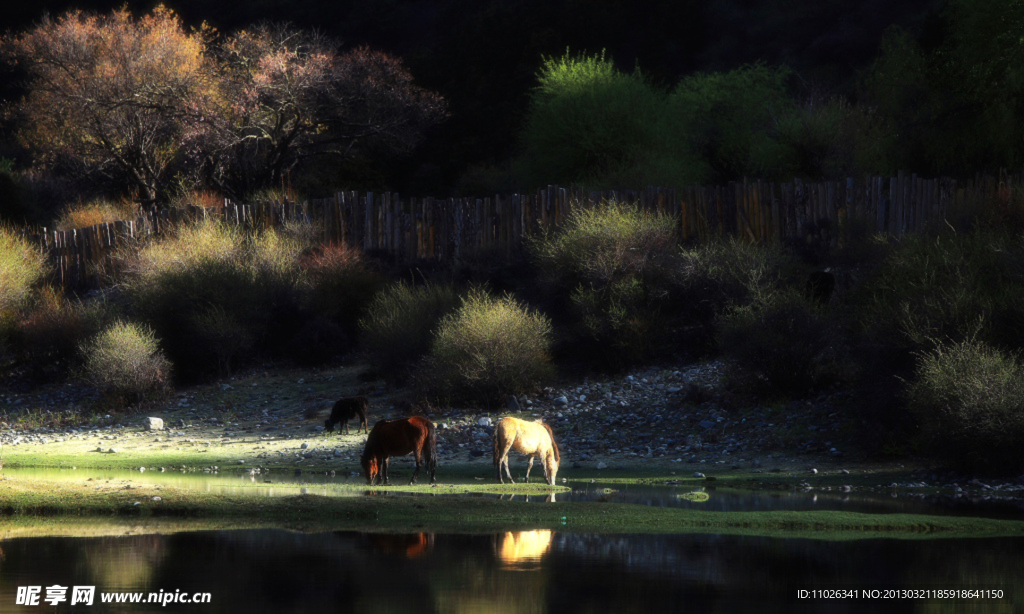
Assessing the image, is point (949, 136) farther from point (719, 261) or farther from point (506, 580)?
point (506, 580)

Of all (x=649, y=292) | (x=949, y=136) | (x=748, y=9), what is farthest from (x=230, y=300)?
(x=748, y=9)

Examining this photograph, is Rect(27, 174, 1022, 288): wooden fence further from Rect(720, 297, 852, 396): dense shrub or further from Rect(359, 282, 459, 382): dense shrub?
Rect(720, 297, 852, 396): dense shrub

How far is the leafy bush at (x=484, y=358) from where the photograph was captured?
21.3m

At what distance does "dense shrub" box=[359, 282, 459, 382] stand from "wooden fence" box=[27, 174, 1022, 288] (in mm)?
3924

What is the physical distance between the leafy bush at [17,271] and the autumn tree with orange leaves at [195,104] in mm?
6138

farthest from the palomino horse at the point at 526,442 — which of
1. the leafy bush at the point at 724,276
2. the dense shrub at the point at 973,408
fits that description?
the leafy bush at the point at 724,276

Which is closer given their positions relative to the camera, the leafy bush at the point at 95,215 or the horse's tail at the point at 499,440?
the horse's tail at the point at 499,440

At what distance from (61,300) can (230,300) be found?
7.41m

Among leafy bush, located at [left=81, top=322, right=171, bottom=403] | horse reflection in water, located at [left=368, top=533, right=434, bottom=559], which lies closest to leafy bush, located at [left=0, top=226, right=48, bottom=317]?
leafy bush, located at [left=81, top=322, right=171, bottom=403]

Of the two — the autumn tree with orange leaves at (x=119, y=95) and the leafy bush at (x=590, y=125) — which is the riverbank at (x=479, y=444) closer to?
the leafy bush at (x=590, y=125)

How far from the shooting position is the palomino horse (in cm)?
1453

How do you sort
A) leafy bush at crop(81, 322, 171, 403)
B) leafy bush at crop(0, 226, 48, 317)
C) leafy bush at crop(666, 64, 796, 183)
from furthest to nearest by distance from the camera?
leafy bush at crop(666, 64, 796, 183), leafy bush at crop(0, 226, 48, 317), leafy bush at crop(81, 322, 171, 403)

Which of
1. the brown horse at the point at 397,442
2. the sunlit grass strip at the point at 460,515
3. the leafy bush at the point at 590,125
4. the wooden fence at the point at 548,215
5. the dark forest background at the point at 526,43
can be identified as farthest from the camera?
the dark forest background at the point at 526,43

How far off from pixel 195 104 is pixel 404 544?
29599 mm
